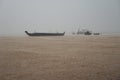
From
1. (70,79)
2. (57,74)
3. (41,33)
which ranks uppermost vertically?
(41,33)

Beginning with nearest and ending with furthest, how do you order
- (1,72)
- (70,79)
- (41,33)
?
(70,79) → (1,72) → (41,33)

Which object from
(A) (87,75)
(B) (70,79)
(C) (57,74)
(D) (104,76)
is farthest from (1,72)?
(D) (104,76)

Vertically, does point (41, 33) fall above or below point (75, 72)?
above

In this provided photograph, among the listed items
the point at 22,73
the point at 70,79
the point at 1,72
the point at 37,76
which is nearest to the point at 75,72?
the point at 70,79

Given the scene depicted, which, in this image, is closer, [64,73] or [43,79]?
[43,79]

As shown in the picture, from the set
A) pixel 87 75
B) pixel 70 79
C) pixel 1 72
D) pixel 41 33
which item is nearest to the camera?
pixel 70 79

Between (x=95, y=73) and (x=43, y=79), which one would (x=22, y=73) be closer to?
(x=43, y=79)

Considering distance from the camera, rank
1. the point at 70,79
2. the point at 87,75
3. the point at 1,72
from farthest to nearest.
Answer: the point at 1,72 → the point at 87,75 → the point at 70,79

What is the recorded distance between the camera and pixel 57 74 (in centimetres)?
368

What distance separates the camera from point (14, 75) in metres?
3.59

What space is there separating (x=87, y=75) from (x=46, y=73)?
77 cm

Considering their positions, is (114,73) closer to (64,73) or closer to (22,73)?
(64,73)

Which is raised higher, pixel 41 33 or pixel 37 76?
pixel 41 33

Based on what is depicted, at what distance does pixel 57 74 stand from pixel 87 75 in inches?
21.8
